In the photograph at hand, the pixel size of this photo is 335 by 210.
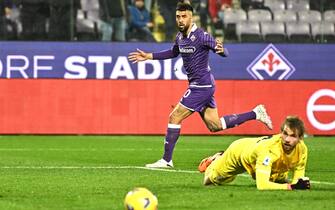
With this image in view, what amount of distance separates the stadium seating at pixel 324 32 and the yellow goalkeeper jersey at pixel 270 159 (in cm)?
1698

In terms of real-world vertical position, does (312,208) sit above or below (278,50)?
above

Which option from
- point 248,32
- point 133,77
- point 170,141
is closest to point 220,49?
point 170,141

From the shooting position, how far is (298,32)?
28.6 metres

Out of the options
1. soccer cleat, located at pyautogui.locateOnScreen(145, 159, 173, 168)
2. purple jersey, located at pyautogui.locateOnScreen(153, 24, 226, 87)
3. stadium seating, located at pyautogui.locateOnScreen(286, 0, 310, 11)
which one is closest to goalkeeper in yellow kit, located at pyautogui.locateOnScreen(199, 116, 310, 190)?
soccer cleat, located at pyautogui.locateOnScreen(145, 159, 173, 168)

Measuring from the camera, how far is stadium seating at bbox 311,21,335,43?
28.3 m

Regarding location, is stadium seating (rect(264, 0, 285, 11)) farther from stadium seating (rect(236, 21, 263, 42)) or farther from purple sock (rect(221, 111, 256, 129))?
purple sock (rect(221, 111, 256, 129))

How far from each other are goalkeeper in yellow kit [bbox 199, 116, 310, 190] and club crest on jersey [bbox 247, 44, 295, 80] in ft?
52.4

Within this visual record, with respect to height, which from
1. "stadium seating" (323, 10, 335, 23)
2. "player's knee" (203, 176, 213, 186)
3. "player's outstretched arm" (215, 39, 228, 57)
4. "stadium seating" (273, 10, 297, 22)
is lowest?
"stadium seating" (273, 10, 297, 22)

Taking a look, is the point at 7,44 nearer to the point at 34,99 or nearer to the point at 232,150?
the point at 34,99

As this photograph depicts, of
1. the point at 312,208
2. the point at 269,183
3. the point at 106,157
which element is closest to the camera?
the point at 312,208

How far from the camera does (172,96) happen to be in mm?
25047

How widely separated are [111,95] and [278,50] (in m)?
5.51

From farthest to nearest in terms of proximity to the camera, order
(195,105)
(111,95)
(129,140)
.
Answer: (111,95)
(129,140)
(195,105)

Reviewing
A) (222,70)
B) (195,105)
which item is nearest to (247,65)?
(222,70)
